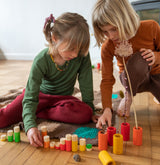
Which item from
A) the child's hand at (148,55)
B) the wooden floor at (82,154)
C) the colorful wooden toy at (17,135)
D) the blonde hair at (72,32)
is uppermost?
the blonde hair at (72,32)

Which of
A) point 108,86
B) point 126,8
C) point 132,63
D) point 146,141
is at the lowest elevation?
point 146,141

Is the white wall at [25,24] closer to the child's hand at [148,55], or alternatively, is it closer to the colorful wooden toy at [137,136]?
the child's hand at [148,55]

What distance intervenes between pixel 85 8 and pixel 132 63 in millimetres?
2341

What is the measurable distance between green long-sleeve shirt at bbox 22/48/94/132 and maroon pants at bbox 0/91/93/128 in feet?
0.25

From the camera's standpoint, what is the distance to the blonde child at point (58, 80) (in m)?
0.95

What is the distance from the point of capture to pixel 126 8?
0.96 metres

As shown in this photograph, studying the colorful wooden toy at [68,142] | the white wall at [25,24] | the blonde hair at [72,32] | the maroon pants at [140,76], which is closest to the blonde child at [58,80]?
the blonde hair at [72,32]

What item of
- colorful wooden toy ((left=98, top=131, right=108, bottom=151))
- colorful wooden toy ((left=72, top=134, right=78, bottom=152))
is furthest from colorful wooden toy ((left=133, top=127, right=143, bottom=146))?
colorful wooden toy ((left=72, top=134, right=78, bottom=152))

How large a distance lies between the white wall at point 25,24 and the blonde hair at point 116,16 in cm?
235

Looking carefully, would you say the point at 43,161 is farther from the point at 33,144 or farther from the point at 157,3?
the point at 157,3

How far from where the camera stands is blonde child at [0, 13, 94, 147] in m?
0.95

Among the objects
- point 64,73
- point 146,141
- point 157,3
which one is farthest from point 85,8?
point 146,141

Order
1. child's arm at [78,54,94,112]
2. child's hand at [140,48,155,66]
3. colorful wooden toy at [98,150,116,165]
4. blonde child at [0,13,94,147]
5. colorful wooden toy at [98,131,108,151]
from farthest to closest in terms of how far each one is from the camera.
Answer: child's arm at [78,54,94,112]
child's hand at [140,48,155,66]
blonde child at [0,13,94,147]
colorful wooden toy at [98,131,108,151]
colorful wooden toy at [98,150,116,165]

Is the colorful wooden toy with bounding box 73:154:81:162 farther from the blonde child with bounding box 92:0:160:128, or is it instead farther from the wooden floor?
the blonde child with bounding box 92:0:160:128
